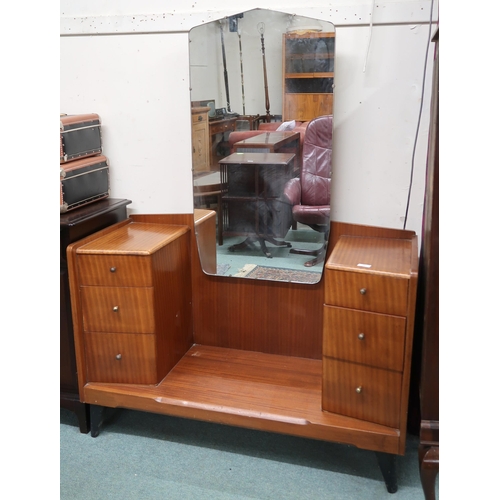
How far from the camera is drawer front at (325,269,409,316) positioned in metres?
1.53

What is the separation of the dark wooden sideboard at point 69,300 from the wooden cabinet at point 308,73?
81cm

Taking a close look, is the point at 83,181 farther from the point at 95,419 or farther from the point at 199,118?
the point at 95,419

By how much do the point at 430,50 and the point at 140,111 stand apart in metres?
1.08

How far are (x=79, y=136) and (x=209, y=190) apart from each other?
1.71 ft

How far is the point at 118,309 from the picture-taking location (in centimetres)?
184

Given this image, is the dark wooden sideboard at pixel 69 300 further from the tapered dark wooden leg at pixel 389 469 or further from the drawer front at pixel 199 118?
the tapered dark wooden leg at pixel 389 469

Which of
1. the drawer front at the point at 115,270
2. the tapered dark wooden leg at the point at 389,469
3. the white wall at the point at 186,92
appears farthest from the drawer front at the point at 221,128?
the tapered dark wooden leg at the point at 389,469

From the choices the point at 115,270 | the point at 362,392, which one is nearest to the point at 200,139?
the point at 115,270

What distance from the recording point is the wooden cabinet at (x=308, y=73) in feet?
5.76

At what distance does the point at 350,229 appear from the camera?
192 centimetres

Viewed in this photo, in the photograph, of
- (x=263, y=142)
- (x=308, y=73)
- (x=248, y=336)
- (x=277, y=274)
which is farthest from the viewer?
(x=248, y=336)

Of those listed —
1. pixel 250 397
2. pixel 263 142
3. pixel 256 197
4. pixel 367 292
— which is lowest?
pixel 250 397

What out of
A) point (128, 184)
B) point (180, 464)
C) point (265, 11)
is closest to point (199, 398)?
point (180, 464)

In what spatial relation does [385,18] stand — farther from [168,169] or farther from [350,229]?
[168,169]
